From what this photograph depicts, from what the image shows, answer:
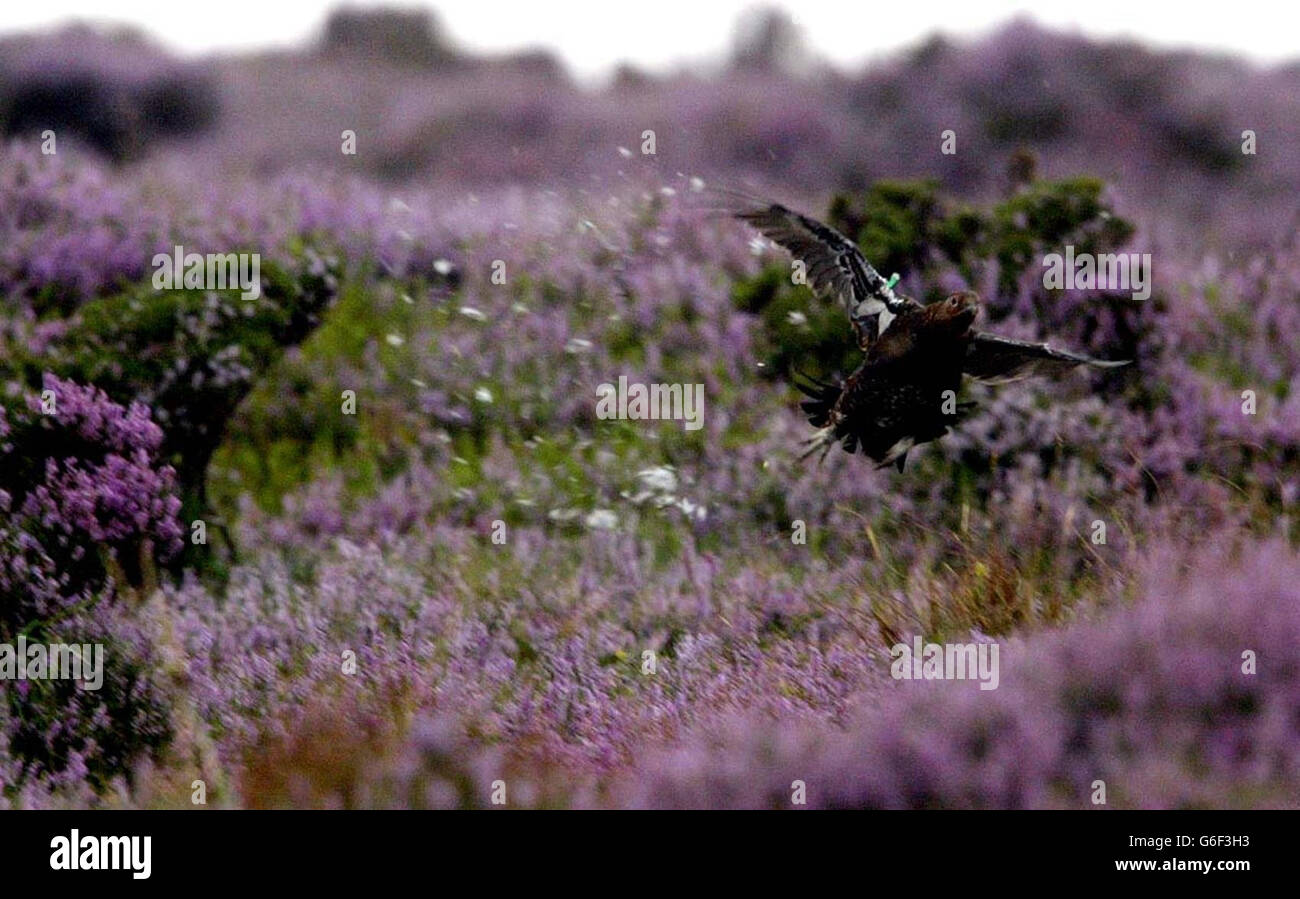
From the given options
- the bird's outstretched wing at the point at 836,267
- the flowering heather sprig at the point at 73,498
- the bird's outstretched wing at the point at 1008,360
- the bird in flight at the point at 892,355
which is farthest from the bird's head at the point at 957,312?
the flowering heather sprig at the point at 73,498

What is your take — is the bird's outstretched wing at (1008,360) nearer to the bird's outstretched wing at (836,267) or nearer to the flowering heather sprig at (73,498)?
the bird's outstretched wing at (836,267)

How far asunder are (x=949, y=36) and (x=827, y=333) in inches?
564

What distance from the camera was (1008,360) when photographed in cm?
456

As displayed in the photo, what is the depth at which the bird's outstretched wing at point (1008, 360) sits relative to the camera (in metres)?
4.48

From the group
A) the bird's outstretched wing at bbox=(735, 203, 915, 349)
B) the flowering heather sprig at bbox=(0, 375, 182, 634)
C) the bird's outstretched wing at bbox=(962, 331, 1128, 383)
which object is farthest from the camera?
the flowering heather sprig at bbox=(0, 375, 182, 634)

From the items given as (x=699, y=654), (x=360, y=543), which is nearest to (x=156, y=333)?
(x=360, y=543)

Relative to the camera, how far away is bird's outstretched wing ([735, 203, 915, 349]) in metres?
4.79

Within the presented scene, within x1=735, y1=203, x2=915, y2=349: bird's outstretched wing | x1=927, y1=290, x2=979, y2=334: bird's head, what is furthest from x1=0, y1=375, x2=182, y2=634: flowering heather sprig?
x1=927, y1=290, x2=979, y2=334: bird's head

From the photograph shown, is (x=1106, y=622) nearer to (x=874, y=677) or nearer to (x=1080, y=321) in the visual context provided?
(x=874, y=677)

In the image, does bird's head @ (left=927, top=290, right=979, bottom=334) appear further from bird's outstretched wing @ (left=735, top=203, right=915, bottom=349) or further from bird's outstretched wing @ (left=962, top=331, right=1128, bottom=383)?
bird's outstretched wing @ (left=735, top=203, right=915, bottom=349)

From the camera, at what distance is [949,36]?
2041cm

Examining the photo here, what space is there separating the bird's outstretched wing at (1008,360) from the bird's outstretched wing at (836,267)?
278mm
